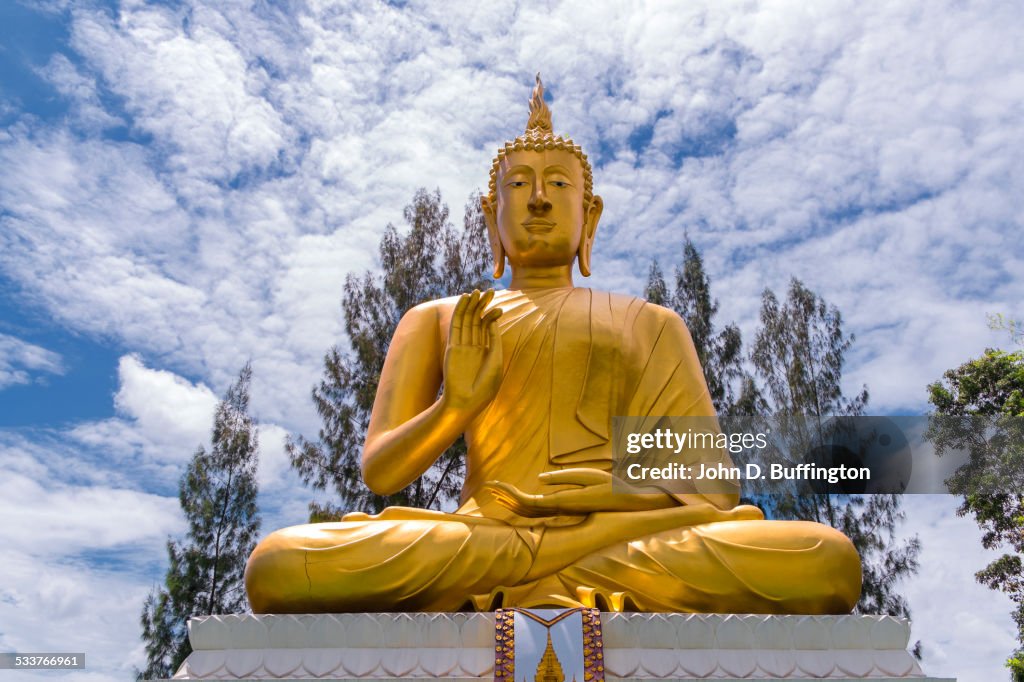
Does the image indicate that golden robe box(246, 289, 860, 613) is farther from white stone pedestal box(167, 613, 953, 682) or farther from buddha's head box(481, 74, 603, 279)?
buddha's head box(481, 74, 603, 279)

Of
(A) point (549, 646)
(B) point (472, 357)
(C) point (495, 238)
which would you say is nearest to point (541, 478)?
(B) point (472, 357)

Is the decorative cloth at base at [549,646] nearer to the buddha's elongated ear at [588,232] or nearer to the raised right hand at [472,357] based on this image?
the raised right hand at [472,357]

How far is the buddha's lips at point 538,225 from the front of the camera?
555cm

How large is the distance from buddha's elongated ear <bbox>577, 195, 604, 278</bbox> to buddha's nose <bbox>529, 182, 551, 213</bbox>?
48 cm

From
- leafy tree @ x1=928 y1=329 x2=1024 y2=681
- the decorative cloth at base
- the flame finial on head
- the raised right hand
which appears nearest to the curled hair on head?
the flame finial on head

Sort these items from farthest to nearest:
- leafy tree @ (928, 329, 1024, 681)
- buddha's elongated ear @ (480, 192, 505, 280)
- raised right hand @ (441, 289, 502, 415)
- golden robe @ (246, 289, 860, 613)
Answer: leafy tree @ (928, 329, 1024, 681) → buddha's elongated ear @ (480, 192, 505, 280) → raised right hand @ (441, 289, 502, 415) → golden robe @ (246, 289, 860, 613)

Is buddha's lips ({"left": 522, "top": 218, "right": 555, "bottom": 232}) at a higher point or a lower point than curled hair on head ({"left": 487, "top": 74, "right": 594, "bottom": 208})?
lower

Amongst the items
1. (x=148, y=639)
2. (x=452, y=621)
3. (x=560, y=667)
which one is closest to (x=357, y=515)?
(x=452, y=621)

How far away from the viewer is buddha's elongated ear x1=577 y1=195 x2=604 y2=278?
5965mm

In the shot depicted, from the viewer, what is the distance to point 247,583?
3.83m

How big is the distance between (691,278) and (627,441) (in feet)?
27.7

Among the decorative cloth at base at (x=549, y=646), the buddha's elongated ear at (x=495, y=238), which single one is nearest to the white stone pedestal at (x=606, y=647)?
the decorative cloth at base at (x=549, y=646)

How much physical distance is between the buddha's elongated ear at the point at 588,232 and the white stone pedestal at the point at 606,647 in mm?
2926

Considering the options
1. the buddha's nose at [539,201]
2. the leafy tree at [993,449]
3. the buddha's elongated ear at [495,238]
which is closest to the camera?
the buddha's nose at [539,201]
